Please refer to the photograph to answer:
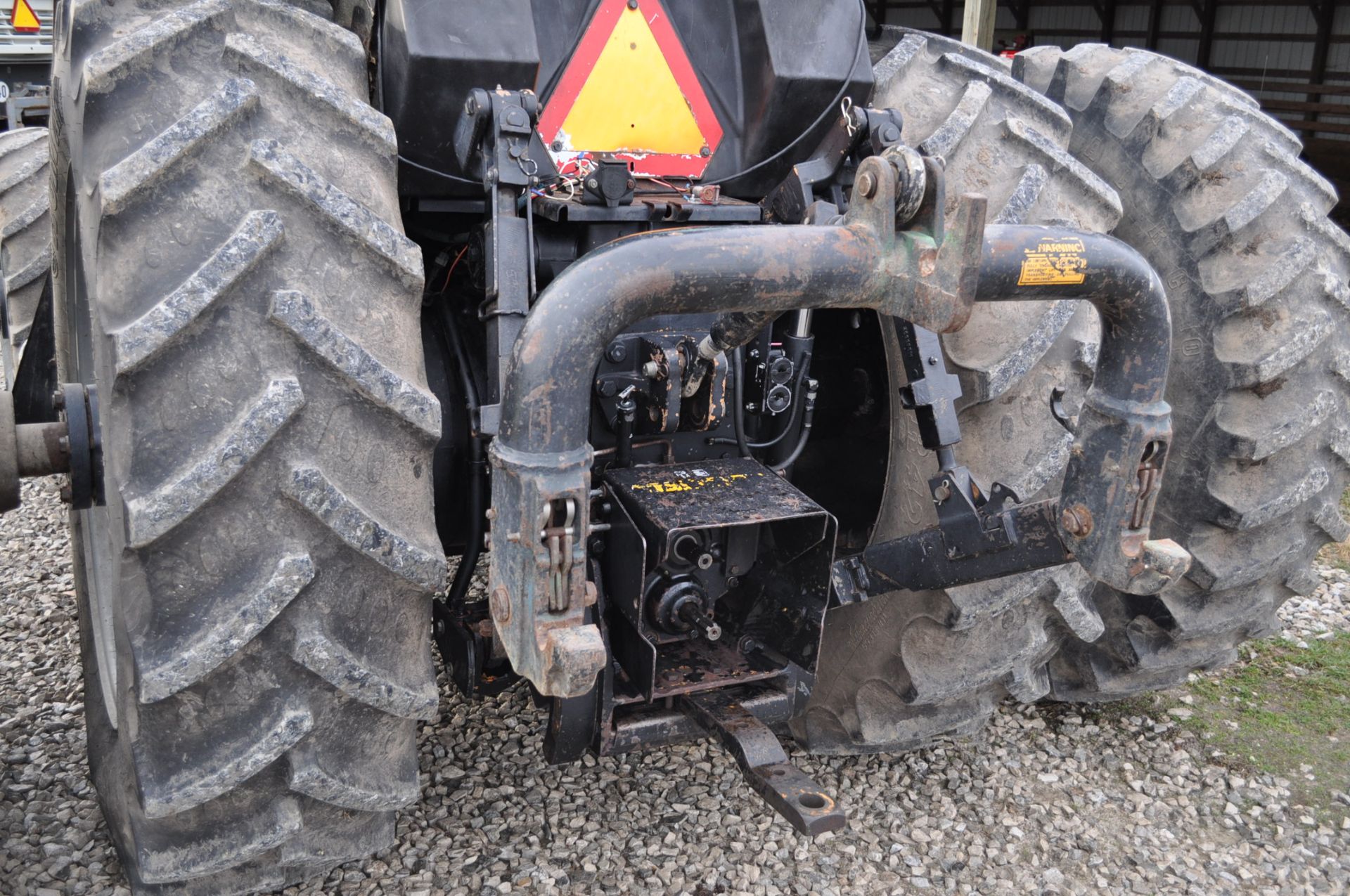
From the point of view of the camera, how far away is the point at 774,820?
2783 mm

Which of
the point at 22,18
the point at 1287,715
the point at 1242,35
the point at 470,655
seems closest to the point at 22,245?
the point at 470,655

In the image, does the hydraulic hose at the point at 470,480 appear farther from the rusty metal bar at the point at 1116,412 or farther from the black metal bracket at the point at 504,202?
the rusty metal bar at the point at 1116,412

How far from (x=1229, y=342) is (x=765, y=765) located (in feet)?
5.10

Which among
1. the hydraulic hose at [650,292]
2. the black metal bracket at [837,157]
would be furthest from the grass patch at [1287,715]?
the hydraulic hose at [650,292]

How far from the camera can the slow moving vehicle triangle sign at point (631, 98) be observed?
2.33 meters

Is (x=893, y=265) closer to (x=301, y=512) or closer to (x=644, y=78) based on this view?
(x=301, y=512)

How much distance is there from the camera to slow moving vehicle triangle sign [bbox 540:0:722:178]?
233 centimetres

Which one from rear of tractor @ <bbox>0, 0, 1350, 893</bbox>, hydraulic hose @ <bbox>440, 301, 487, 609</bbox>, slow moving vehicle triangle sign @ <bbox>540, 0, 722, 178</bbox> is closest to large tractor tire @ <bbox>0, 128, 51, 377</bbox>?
rear of tractor @ <bbox>0, 0, 1350, 893</bbox>

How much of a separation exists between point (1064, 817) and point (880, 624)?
85cm

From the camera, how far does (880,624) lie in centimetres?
255

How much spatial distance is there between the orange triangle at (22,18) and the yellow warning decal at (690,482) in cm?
633

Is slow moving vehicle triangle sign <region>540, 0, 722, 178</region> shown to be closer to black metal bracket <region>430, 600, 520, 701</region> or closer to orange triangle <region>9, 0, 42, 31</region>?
black metal bracket <region>430, 600, 520, 701</region>

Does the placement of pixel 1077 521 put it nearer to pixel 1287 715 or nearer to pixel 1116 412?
pixel 1116 412

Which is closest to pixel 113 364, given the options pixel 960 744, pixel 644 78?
pixel 644 78
